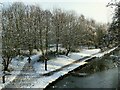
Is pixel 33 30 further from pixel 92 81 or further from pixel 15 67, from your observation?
pixel 92 81

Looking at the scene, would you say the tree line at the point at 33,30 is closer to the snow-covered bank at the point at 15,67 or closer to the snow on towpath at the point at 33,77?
the snow-covered bank at the point at 15,67

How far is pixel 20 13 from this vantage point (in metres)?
56.5

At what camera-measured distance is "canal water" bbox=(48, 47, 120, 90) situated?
30.4 meters

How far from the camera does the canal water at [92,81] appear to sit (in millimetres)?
30406

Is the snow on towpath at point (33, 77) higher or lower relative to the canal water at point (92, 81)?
higher

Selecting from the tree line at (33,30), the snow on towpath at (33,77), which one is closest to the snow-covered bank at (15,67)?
the snow on towpath at (33,77)

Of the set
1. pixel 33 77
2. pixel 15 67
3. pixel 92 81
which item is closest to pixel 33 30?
pixel 15 67

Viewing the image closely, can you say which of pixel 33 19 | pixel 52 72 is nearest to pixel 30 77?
pixel 52 72

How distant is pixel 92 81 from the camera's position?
109ft

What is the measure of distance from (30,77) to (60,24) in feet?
94.8

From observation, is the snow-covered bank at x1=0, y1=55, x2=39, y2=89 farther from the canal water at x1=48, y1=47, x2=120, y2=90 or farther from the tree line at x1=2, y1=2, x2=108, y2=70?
the canal water at x1=48, y1=47, x2=120, y2=90

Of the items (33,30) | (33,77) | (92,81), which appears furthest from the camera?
(33,30)

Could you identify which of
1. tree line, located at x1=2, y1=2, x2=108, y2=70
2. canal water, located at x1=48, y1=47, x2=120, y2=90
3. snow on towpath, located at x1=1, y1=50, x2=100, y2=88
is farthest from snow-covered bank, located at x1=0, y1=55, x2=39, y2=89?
Result: canal water, located at x1=48, y1=47, x2=120, y2=90

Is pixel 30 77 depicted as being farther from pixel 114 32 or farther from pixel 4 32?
pixel 114 32
